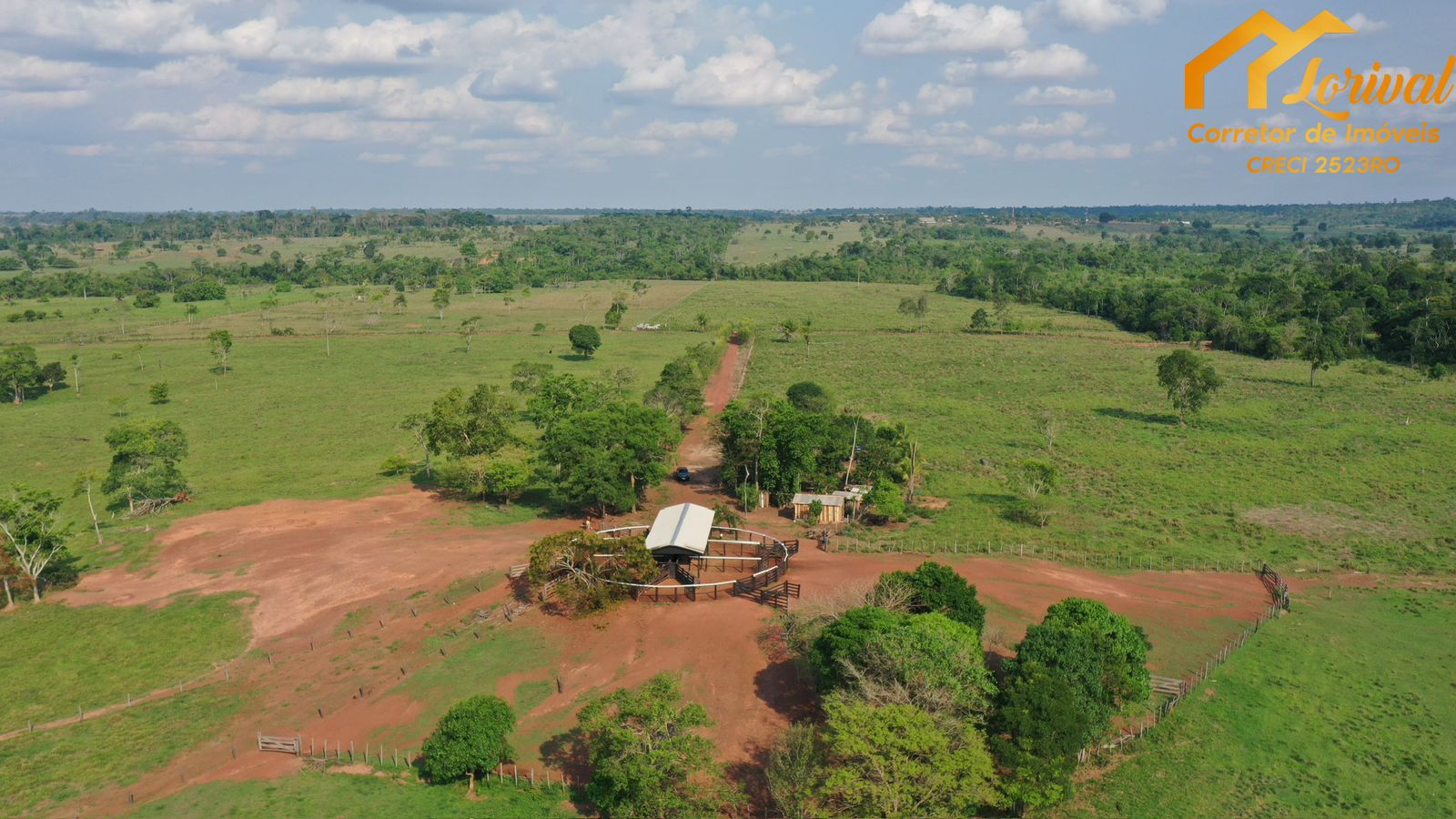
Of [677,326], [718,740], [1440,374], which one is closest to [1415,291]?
[1440,374]

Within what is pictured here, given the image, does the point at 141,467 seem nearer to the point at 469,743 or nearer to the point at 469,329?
the point at 469,743

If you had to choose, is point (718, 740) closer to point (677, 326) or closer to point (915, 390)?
point (915, 390)

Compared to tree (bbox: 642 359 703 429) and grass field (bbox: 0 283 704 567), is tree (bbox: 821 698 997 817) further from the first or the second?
tree (bbox: 642 359 703 429)

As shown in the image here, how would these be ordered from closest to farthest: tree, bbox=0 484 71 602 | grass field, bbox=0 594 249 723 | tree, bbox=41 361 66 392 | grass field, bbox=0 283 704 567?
1. grass field, bbox=0 594 249 723
2. tree, bbox=0 484 71 602
3. grass field, bbox=0 283 704 567
4. tree, bbox=41 361 66 392

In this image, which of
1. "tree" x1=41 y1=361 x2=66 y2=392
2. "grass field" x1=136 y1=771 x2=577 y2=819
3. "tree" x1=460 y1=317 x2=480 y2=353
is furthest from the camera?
"tree" x1=460 y1=317 x2=480 y2=353

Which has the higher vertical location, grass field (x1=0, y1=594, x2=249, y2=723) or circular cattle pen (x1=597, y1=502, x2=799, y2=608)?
circular cattle pen (x1=597, y1=502, x2=799, y2=608)

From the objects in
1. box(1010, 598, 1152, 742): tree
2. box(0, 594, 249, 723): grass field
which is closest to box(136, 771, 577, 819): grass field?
box(0, 594, 249, 723): grass field

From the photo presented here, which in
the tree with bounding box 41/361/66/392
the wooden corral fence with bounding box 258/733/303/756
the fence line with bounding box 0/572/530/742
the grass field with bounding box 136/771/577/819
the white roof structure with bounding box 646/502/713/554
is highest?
the tree with bounding box 41/361/66/392
